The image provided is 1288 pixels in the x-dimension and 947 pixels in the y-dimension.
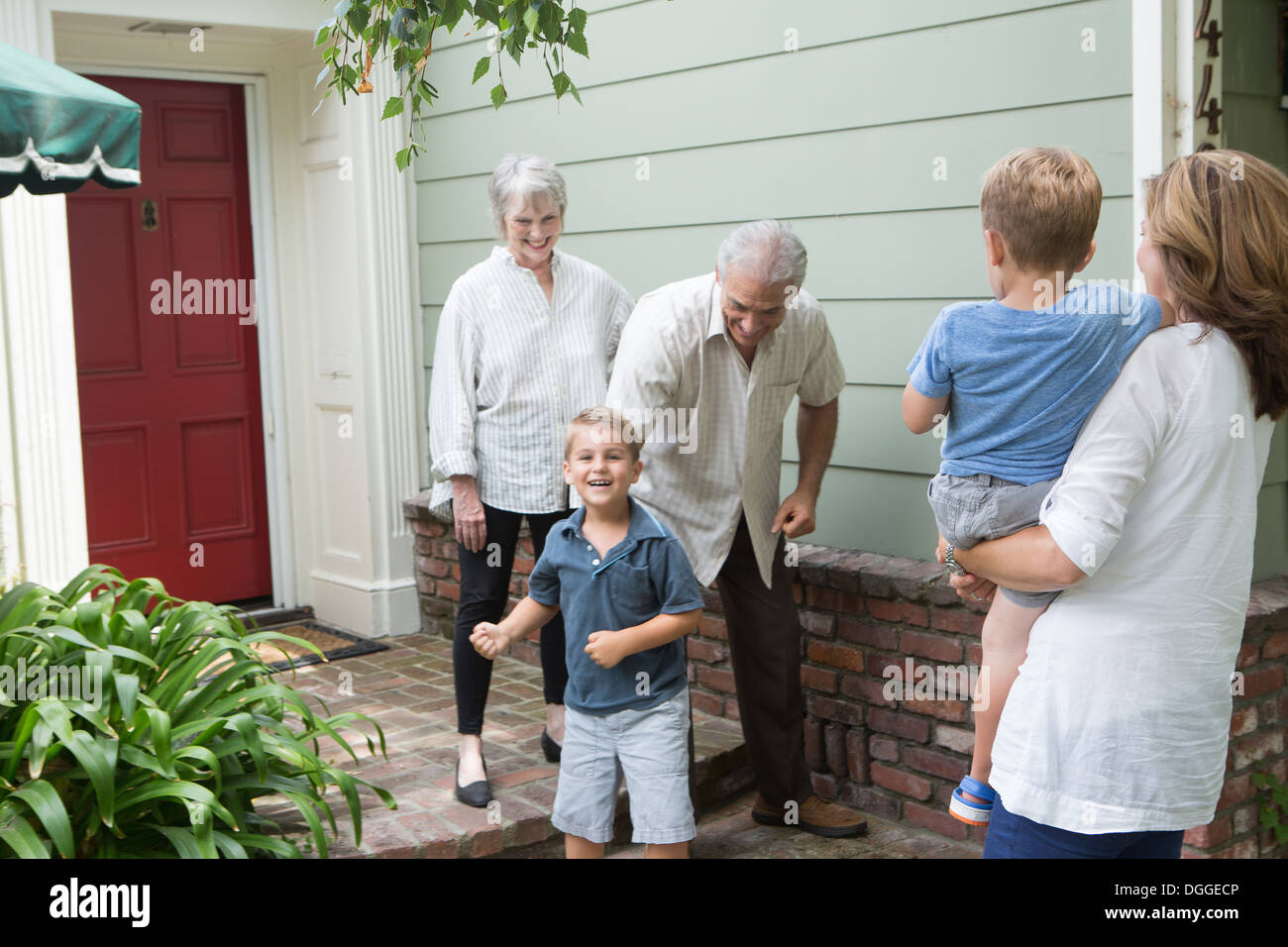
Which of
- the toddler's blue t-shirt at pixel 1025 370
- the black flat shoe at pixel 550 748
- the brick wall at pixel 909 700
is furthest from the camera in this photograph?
the black flat shoe at pixel 550 748

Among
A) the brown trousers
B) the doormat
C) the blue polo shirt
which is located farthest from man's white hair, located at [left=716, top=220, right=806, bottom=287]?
the doormat

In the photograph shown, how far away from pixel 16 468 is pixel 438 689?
1718 mm

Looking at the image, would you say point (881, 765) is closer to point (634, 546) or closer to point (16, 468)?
point (634, 546)

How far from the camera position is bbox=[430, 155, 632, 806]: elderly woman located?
376 cm

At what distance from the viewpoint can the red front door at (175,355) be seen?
554 cm

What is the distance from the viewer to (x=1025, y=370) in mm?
2082

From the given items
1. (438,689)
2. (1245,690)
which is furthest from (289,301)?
(1245,690)

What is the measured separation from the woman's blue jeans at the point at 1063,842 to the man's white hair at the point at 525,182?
7.44 ft

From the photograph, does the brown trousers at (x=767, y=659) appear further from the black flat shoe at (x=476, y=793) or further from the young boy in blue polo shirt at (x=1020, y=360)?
the young boy in blue polo shirt at (x=1020, y=360)

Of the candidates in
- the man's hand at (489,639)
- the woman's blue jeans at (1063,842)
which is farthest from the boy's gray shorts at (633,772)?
the woman's blue jeans at (1063,842)

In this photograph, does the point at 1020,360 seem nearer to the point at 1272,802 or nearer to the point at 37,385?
the point at 1272,802

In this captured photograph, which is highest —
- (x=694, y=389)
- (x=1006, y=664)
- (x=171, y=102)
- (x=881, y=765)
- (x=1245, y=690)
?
(x=171, y=102)

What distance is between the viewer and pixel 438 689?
495cm

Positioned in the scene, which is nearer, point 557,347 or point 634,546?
point 634,546
